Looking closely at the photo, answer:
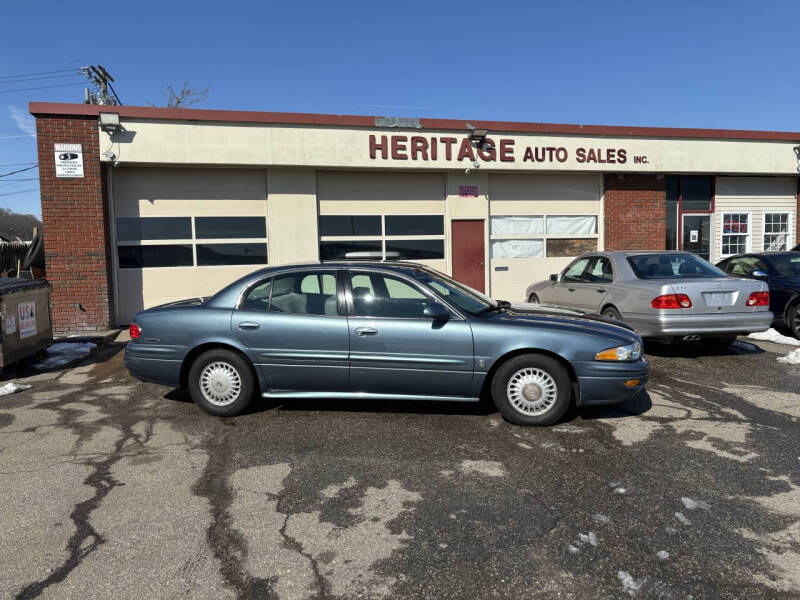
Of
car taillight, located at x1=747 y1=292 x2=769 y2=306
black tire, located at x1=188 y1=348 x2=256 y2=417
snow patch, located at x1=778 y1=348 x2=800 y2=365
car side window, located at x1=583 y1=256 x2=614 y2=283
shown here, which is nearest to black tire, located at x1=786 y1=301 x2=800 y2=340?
snow patch, located at x1=778 y1=348 x2=800 y2=365

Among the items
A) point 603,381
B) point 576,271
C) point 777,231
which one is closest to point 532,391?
point 603,381

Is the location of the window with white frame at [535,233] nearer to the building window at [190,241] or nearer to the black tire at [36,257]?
the building window at [190,241]

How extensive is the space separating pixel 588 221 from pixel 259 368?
1053cm

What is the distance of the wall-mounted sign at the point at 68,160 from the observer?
1030 cm

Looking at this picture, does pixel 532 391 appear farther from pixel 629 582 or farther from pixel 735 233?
pixel 735 233

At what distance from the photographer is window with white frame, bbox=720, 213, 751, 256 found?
14347 millimetres

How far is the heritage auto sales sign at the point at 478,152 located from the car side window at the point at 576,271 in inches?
156

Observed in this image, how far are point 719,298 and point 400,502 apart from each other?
18.5ft

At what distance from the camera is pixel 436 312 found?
187 inches

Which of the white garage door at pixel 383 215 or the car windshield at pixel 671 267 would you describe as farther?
the white garage door at pixel 383 215

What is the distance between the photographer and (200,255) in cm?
1145

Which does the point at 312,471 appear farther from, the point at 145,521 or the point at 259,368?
the point at 259,368

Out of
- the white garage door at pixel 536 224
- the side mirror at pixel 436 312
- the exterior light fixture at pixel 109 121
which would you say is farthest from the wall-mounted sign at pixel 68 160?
the side mirror at pixel 436 312

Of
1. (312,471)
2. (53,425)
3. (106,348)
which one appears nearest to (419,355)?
(312,471)
